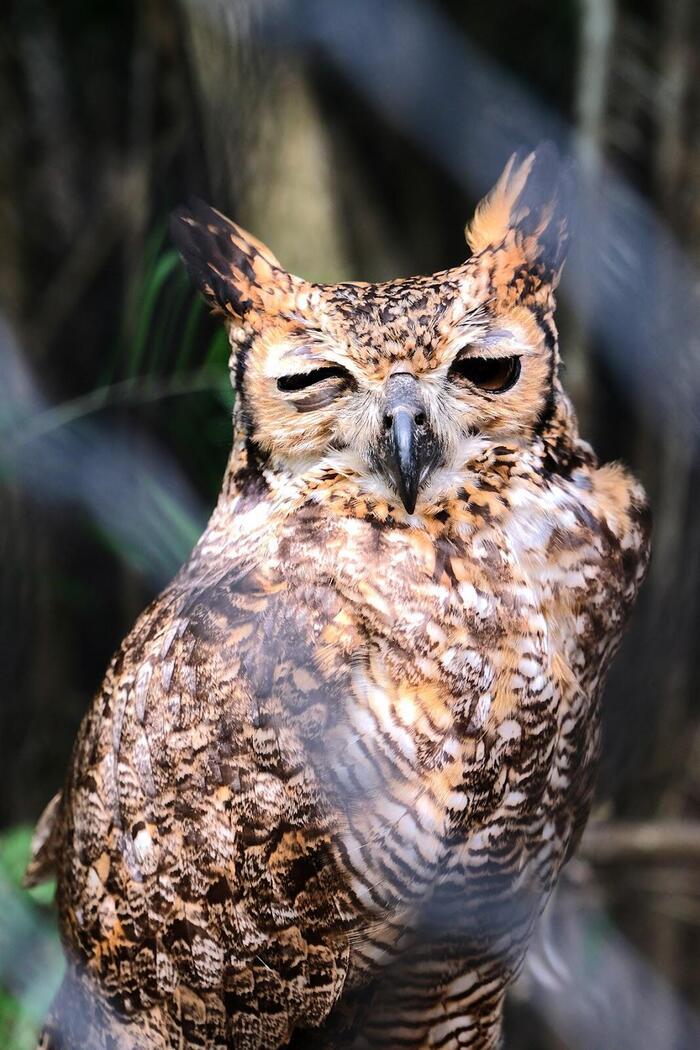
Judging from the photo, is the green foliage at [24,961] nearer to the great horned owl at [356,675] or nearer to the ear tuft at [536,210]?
the great horned owl at [356,675]

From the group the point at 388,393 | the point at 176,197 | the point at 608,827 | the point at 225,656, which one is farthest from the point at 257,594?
the point at 608,827

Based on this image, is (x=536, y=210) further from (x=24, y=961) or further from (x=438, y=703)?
(x=24, y=961)

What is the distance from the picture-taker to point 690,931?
2.27m

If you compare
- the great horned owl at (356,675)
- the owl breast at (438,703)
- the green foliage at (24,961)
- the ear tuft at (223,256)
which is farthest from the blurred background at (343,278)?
the owl breast at (438,703)

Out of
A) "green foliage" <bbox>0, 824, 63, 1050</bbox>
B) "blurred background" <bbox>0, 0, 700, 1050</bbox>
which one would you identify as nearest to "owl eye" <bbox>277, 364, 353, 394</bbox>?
"blurred background" <bbox>0, 0, 700, 1050</bbox>

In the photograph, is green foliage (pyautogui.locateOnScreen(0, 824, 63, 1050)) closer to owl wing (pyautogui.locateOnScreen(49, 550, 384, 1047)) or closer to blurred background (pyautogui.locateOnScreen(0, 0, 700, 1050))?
blurred background (pyautogui.locateOnScreen(0, 0, 700, 1050))

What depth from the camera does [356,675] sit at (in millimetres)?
936

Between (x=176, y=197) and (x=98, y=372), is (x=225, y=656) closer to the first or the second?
(x=176, y=197)

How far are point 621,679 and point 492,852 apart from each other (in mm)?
912

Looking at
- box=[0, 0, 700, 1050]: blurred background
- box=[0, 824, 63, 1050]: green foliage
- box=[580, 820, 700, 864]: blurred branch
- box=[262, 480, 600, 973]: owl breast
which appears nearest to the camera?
box=[262, 480, 600, 973]: owl breast

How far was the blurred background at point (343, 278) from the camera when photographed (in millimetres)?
1505

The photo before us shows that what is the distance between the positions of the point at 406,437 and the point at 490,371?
135 mm

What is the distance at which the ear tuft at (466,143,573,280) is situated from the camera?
1.02m

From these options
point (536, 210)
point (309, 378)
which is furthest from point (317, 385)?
point (536, 210)
